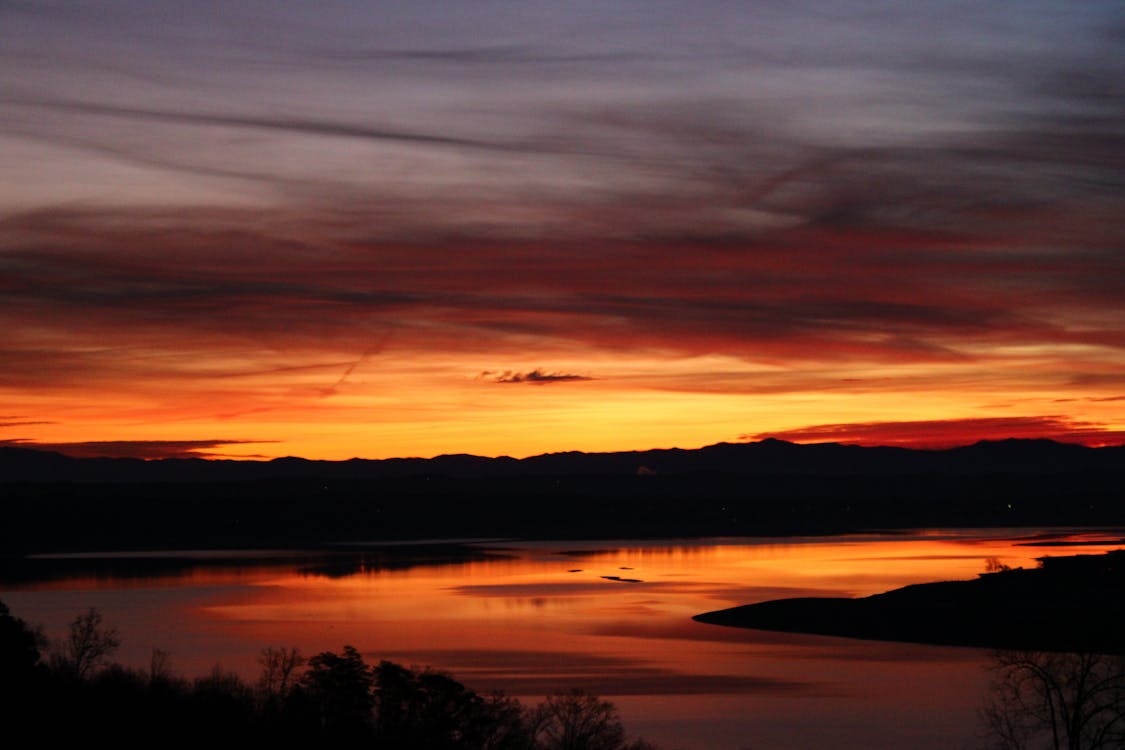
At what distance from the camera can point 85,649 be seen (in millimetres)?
63875

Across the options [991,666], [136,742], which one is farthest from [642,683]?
[136,742]

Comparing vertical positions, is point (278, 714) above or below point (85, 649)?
below

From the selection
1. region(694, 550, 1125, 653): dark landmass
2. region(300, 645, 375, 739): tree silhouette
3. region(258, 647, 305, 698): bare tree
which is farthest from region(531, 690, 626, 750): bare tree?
region(694, 550, 1125, 653): dark landmass

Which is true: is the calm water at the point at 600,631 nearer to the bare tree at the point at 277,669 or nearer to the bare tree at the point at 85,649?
the bare tree at the point at 277,669

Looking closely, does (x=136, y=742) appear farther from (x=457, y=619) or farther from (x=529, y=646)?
(x=457, y=619)

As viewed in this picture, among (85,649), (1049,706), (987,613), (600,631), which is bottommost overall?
(600,631)

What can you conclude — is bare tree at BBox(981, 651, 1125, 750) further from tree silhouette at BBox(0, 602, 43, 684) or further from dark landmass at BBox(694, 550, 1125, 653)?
tree silhouette at BBox(0, 602, 43, 684)

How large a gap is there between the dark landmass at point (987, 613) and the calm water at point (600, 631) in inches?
125

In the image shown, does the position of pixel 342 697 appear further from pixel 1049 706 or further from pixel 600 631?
pixel 600 631

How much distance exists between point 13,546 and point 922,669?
156m

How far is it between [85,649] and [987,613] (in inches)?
2016

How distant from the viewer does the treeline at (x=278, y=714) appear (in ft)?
148

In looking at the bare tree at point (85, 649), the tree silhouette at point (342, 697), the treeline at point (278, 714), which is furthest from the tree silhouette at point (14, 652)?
the tree silhouette at point (342, 697)

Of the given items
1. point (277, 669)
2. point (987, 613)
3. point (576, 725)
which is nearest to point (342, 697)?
point (576, 725)
